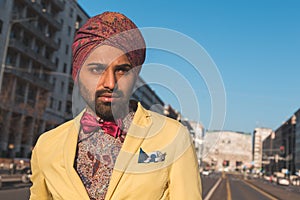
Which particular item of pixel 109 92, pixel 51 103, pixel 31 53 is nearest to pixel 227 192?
pixel 31 53

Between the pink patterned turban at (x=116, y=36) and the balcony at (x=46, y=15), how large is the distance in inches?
1947

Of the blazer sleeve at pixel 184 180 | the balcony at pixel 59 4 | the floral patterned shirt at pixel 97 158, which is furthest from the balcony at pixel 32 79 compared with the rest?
the blazer sleeve at pixel 184 180

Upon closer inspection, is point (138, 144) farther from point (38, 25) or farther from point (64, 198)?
point (38, 25)

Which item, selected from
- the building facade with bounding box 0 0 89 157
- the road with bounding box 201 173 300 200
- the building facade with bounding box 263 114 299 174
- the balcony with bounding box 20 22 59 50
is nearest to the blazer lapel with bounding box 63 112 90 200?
the road with bounding box 201 173 300 200

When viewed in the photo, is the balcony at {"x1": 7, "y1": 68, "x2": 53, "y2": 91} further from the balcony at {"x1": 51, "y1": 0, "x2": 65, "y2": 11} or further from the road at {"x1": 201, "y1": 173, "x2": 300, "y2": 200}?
the road at {"x1": 201, "y1": 173, "x2": 300, "y2": 200}

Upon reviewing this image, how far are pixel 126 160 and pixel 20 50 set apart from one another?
47.9 m

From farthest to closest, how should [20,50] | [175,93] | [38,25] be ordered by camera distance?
1. [38,25]
2. [20,50]
3. [175,93]

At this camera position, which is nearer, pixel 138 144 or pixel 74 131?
pixel 138 144

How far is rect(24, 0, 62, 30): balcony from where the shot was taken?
49.3m

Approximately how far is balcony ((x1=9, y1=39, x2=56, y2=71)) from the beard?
46.4m

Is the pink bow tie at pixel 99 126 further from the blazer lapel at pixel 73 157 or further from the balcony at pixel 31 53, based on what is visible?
the balcony at pixel 31 53

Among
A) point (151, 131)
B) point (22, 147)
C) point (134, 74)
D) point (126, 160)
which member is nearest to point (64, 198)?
point (126, 160)

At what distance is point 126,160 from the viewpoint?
4.89 feet

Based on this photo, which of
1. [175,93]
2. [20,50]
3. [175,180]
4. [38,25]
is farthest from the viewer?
[38,25]
